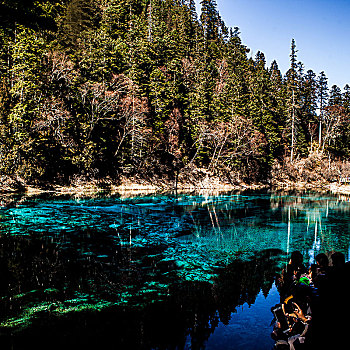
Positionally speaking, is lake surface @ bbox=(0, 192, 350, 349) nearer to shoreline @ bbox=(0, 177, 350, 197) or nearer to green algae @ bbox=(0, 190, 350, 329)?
green algae @ bbox=(0, 190, 350, 329)

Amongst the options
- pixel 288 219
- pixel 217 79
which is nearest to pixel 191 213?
pixel 288 219

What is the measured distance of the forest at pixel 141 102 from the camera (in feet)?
100

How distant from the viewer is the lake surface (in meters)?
6.06

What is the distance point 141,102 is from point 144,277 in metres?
37.9

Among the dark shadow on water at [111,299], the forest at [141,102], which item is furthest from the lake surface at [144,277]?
the forest at [141,102]

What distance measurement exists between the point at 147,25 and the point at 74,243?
57.6m

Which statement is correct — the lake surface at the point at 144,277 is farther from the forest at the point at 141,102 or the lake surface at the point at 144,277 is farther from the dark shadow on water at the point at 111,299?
the forest at the point at 141,102

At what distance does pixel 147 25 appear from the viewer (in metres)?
58.7

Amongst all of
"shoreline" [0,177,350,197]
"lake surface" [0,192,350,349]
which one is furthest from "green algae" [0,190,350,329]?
"shoreline" [0,177,350,197]

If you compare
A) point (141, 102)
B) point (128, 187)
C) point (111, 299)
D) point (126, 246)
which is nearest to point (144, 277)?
point (111, 299)

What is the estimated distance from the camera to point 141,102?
43.8 meters

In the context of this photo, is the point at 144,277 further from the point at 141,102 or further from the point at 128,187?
the point at 141,102

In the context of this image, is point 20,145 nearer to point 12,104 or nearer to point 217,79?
point 12,104

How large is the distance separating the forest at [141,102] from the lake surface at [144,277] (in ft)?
33.0
